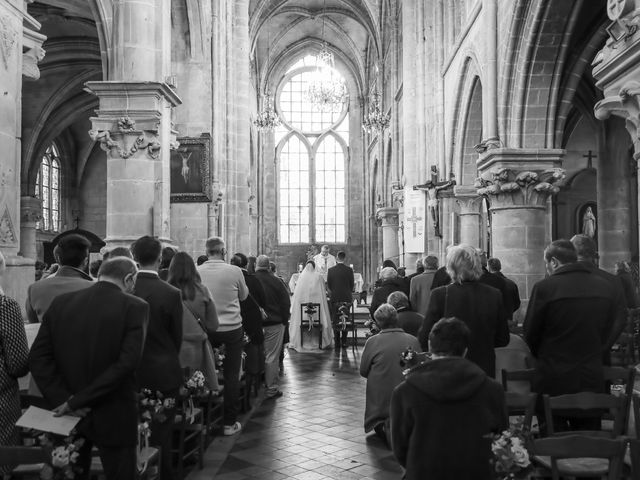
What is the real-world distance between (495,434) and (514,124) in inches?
382

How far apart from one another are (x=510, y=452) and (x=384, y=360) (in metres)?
3.23

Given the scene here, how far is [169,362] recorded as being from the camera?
15.3ft

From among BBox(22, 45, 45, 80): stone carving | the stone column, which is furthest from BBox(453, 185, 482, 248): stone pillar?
BBox(22, 45, 45, 80): stone carving

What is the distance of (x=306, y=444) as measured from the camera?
6.71 m

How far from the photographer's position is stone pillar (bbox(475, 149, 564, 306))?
1181 cm

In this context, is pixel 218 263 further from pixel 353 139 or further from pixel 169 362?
pixel 353 139

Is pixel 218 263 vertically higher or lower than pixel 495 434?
higher

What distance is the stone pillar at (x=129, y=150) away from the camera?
9188 millimetres

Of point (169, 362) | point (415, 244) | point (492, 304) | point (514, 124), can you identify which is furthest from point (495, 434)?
point (415, 244)

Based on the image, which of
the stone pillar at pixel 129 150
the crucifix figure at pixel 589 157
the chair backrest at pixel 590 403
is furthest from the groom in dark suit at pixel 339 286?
the chair backrest at pixel 590 403

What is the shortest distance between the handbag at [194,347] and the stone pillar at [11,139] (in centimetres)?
141

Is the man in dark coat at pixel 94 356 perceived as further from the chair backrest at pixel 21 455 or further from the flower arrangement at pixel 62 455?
the chair backrest at pixel 21 455

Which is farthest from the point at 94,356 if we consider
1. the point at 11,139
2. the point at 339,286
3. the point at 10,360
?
the point at 339,286

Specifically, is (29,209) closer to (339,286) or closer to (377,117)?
(339,286)
